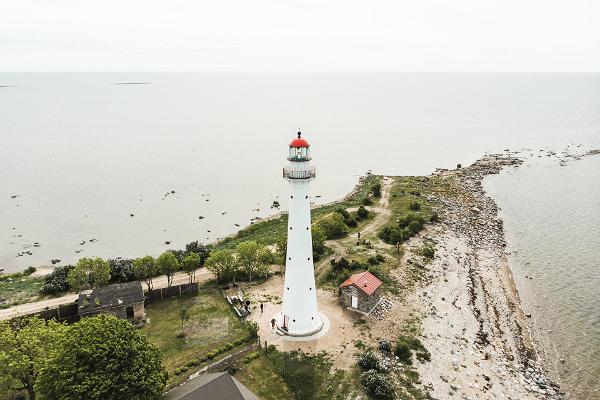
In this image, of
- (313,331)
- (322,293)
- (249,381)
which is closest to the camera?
(249,381)

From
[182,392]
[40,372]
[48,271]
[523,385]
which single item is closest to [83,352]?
[40,372]

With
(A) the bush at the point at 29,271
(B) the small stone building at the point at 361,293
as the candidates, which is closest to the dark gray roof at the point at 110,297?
(B) the small stone building at the point at 361,293

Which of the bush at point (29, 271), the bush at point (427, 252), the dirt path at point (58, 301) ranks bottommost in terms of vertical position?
the bush at point (29, 271)

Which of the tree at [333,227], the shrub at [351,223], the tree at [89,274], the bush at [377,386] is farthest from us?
the shrub at [351,223]

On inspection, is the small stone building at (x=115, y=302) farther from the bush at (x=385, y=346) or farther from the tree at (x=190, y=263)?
the bush at (x=385, y=346)

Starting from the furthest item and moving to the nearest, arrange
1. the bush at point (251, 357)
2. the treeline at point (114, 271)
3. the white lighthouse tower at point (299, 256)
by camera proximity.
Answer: the treeline at point (114, 271), the bush at point (251, 357), the white lighthouse tower at point (299, 256)

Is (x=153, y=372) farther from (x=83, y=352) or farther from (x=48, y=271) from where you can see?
(x=48, y=271)

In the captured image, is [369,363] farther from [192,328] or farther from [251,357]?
[192,328]
